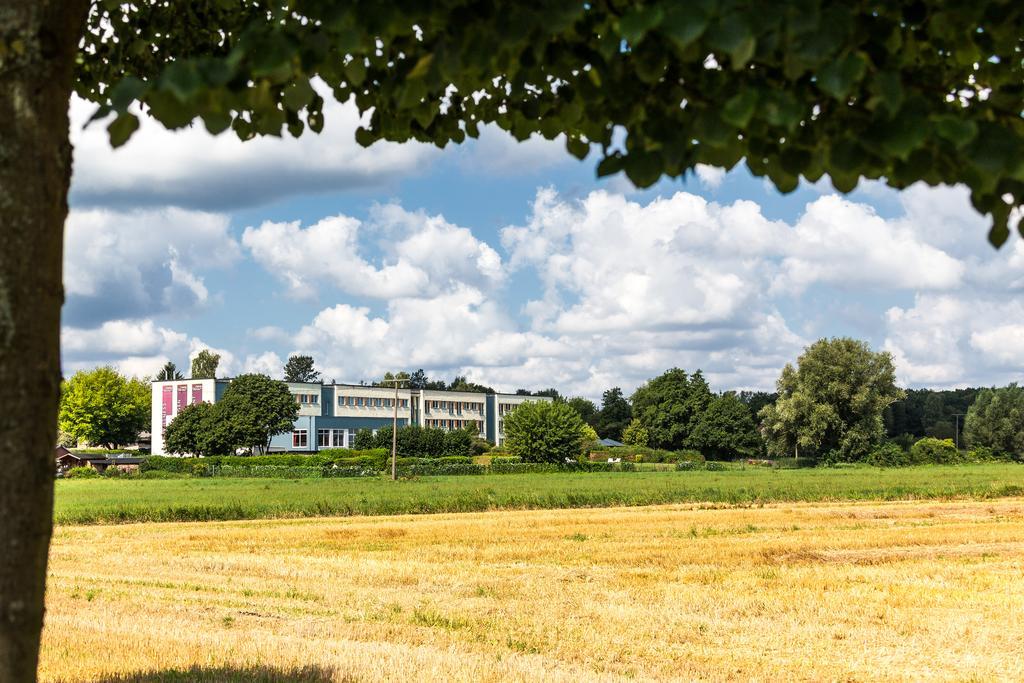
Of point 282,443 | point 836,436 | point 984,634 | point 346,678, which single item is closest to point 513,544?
point 984,634

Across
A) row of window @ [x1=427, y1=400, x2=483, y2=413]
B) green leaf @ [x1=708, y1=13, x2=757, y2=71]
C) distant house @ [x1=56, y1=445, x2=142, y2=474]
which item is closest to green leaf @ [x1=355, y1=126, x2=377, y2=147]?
green leaf @ [x1=708, y1=13, x2=757, y2=71]

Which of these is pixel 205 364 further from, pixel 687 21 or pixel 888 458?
pixel 687 21

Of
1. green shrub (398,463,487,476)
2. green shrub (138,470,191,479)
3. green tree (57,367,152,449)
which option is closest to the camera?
green shrub (138,470,191,479)

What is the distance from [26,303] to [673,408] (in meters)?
152

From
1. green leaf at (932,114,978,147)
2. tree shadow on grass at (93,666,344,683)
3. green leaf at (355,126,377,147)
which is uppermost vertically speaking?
green leaf at (355,126,377,147)

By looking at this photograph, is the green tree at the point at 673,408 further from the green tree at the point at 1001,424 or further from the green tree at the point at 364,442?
the green tree at the point at 364,442

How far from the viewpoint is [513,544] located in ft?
95.1

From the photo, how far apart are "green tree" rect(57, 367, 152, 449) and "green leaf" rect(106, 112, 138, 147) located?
473ft

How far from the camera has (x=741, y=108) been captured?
366 centimetres

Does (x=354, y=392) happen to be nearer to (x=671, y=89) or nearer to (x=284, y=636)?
(x=284, y=636)

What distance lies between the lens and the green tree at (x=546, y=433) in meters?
115

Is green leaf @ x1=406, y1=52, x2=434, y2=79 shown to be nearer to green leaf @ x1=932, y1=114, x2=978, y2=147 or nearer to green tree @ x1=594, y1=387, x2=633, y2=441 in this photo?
green leaf @ x1=932, y1=114, x2=978, y2=147

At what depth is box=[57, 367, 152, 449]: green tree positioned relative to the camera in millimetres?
140125

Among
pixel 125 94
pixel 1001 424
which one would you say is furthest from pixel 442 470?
pixel 125 94
